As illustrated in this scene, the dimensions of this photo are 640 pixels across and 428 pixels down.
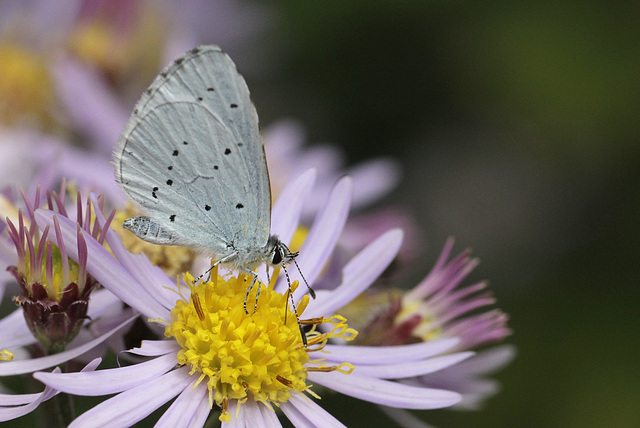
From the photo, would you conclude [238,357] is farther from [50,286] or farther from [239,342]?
[50,286]

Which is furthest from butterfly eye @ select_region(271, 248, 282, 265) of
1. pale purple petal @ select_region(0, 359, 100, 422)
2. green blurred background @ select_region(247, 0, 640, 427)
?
green blurred background @ select_region(247, 0, 640, 427)

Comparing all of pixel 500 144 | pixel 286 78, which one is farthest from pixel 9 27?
pixel 500 144

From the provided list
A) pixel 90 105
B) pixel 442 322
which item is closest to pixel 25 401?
pixel 442 322

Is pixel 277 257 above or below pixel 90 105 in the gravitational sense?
below

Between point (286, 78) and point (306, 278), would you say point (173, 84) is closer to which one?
point (306, 278)

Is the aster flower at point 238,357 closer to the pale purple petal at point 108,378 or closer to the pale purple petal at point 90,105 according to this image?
the pale purple petal at point 108,378

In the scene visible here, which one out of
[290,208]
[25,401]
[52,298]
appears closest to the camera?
[25,401]

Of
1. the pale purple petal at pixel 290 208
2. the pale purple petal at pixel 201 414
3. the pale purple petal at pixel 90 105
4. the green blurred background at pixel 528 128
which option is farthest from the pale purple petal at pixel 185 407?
the green blurred background at pixel 528 128

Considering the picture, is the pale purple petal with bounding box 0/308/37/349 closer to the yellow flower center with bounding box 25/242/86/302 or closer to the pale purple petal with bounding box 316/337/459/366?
the yellow flower center with bounding box 25/242/86/302
